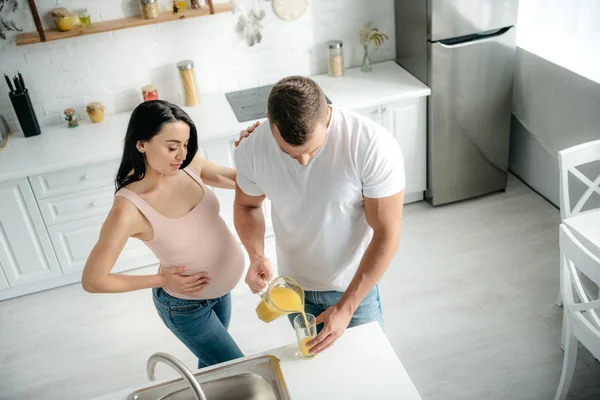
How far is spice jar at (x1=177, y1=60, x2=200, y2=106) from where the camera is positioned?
11.1 ft

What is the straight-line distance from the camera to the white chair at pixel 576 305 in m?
1.88

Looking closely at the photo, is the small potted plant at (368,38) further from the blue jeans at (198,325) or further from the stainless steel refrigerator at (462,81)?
the blue jeans at (198,325)

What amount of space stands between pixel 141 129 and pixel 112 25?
1.68 meters

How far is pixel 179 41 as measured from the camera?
345 cm

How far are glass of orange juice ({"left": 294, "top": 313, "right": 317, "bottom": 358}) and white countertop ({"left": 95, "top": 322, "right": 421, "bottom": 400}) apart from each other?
39 millimetres

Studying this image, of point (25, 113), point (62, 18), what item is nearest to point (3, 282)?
point (25, 113)

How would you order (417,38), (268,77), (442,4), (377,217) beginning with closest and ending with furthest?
(377,217) < (442,4) < (417,38) < (268,77)

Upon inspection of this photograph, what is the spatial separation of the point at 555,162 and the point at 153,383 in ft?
8.86

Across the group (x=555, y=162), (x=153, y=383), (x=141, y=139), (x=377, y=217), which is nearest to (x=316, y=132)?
(x=377, y=217)

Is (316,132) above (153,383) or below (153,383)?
above

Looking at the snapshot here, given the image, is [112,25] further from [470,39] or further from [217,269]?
[470,39]

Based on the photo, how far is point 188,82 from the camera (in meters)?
3.41

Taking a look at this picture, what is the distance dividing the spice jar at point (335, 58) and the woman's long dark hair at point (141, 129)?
1.90 meters

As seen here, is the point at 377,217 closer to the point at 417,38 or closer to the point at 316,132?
the point at 316,132
